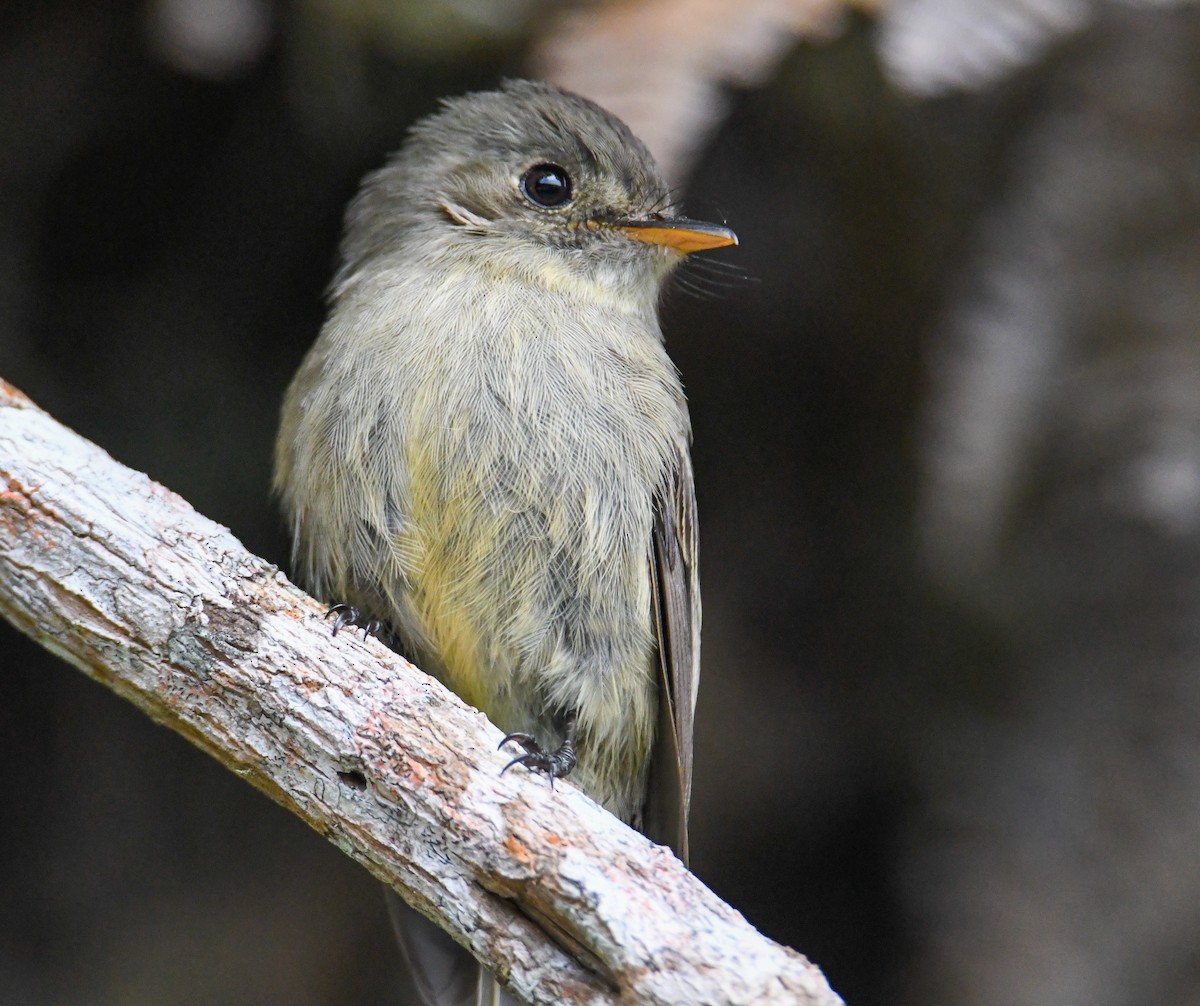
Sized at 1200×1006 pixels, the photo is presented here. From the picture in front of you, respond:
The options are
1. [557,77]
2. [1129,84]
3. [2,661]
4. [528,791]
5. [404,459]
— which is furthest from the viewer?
[2,661]

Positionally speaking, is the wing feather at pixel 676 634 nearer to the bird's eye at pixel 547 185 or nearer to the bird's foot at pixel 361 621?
the bird's foot at pixel 361 621

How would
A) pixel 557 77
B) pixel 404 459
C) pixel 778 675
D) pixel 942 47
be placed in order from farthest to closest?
pixel 778 675 → pixel 557 77 → pixel 942 47 → pixel 404 459

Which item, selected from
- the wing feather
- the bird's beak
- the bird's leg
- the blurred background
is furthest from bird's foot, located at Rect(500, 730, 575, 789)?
the blurred background

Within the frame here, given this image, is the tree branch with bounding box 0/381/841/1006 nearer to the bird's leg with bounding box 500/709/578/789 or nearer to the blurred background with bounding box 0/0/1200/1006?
the bird's leg with bounding box 500/709/578/789

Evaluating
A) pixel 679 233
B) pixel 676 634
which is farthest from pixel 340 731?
pixel 679 233

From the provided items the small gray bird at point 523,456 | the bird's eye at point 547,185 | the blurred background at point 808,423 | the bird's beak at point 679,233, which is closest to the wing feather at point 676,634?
the small gray bird at point 523,456

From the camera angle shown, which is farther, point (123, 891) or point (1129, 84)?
point (123, 891)

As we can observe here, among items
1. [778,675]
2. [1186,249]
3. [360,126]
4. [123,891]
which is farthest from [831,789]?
[360,126]

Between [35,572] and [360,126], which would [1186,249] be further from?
[35,572]
